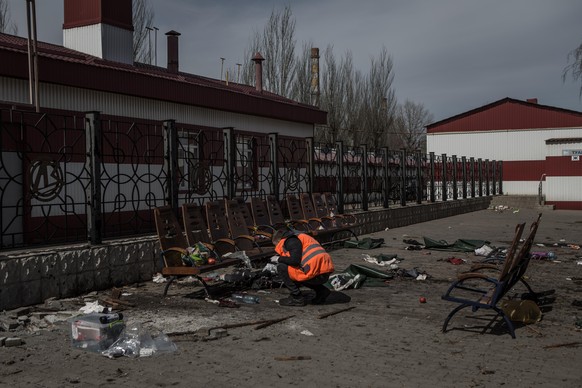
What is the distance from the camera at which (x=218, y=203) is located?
9.37 metres

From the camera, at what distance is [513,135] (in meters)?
35.2

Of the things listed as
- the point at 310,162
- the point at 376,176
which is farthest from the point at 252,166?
the point at 376,176

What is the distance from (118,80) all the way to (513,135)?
28964mm

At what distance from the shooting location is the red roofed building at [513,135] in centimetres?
3403

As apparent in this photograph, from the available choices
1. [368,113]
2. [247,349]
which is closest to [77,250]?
[247,349]

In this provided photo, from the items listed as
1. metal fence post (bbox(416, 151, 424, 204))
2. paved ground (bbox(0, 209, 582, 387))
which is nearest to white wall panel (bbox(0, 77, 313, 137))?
paved ground (bbox(0, 209, 582, 387))

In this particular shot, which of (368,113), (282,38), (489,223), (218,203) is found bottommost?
(489,223)

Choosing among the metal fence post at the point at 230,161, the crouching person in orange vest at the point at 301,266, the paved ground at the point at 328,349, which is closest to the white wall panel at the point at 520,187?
the metal fence post at the point at 230,161

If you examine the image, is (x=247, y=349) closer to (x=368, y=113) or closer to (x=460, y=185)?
(x=460, y=185)

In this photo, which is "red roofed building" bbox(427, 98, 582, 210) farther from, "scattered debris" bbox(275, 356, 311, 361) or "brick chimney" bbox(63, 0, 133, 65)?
"scattered debris" bbox(275, 356, 311, 361)

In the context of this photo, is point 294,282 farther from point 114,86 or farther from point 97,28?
point 97,28

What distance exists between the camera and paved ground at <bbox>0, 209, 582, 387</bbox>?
447 cm

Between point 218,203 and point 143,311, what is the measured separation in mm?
2933

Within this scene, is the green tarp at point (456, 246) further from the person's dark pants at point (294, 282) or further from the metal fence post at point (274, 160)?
the person's dark pants at point (294, 282)
